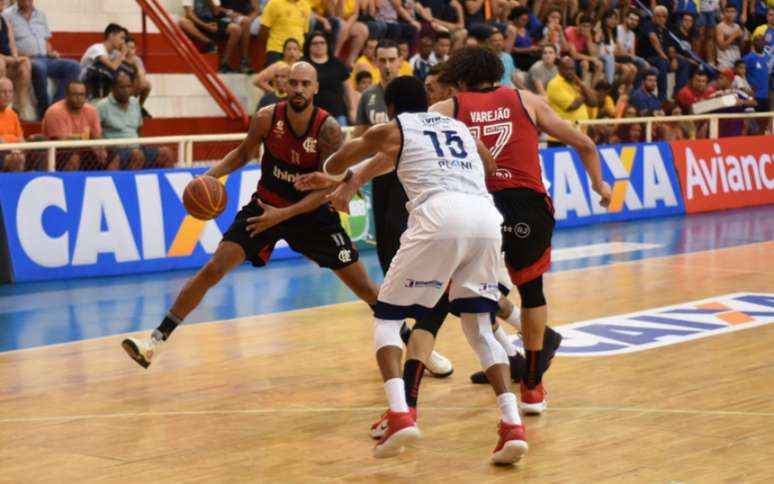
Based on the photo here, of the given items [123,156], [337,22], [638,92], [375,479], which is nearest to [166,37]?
[337,22]

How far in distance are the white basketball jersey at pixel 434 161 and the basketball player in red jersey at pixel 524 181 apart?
1.97 feet

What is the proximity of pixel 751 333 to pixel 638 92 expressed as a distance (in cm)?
1232

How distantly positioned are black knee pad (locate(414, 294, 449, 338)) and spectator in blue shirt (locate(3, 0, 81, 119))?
9.35m

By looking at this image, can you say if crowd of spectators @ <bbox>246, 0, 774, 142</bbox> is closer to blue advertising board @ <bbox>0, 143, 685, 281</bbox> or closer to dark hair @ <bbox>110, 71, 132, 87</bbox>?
dark hair @ <bbox>110, 71, 132, 87</bbox>

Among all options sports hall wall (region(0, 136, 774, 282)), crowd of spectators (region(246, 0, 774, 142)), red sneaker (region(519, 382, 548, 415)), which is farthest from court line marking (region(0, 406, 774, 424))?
crowd of spectators (region(246, 0, 774, 142))

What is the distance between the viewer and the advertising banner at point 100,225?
13359mm

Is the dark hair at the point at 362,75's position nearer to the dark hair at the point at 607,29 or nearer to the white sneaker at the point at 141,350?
the dark hair at the point at 607,29

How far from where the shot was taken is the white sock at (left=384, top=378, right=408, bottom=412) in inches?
253

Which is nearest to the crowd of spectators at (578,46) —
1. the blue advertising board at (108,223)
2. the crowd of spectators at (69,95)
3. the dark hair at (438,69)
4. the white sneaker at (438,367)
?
the crowd of spectators at (69,95)

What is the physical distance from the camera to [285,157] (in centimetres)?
892

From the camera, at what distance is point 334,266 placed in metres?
9.06

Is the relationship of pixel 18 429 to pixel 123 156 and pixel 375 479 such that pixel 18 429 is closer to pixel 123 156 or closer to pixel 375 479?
pixel 375 479

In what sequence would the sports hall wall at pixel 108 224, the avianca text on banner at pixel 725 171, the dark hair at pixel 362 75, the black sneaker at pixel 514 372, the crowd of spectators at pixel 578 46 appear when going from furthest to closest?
the avianca text on banner at pixel 725 171, the crowd of spectators at pixel 578 46, the dark hair at pixel 362 75, the sports hall wall at pixel 108 224, the black sneaker at pixel 514 372

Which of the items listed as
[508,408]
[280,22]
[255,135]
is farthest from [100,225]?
[508,408]
